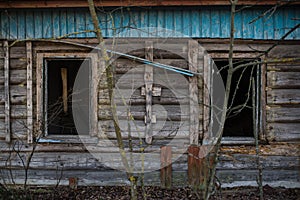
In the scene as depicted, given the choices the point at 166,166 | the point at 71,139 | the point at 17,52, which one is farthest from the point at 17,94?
the point at 166,166

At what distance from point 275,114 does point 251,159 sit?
32.2 inches

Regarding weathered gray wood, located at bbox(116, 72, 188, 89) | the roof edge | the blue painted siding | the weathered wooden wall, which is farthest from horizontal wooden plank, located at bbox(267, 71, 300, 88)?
weathered gray wood, located at bbox(116, 72, 188, 89)

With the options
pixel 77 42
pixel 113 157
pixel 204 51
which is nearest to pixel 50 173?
pixel 113 157

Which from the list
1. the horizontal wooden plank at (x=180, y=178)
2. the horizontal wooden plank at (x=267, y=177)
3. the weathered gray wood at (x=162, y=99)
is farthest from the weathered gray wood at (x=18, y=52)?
the horizontal wooden plank at (x=267, y=177)

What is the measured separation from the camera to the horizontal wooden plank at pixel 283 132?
538 centimetres

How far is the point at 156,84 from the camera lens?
17.6ft

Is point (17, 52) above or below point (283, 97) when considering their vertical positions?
above

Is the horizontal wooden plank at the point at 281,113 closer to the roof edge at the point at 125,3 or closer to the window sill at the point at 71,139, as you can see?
the roof edge at the point at 125,3

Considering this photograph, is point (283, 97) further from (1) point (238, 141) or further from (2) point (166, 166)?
(2) point (166, 166)

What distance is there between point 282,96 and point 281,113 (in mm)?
273

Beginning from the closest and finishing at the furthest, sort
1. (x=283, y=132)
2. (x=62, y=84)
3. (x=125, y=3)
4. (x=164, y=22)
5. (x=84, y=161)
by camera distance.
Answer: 1. (x=125, y=3)
2. (x=164, y=22)
3. (x=283, y=132)
4. (x=84, y=161)
5. (x=62, y=84)

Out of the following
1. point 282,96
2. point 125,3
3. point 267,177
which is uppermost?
point 125,3

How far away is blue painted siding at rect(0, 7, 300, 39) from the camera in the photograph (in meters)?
5.25

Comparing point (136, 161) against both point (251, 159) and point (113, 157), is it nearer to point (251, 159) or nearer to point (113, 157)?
point (113, 157)
